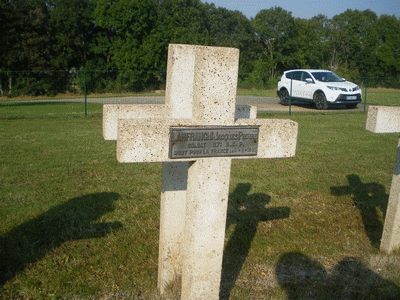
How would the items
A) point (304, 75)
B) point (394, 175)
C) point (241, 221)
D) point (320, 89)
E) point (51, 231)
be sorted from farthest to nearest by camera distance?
point (304, 75) < point (320, 89) < point (241, 221) < point (51, 231) < point (394, 175)

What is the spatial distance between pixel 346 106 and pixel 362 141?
31.2 ft

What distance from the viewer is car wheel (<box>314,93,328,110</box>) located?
61.4 ft

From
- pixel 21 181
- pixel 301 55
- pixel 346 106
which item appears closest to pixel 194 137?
pixel 21 181

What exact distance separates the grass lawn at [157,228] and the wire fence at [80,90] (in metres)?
10.4

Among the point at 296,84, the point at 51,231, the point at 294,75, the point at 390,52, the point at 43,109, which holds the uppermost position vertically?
the point at 390,52

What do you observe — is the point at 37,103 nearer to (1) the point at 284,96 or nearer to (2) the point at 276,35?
(1) the point at 284,96

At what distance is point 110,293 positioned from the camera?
3.44 m

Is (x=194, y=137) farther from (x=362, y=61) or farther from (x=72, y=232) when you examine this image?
(x=362, y=61)

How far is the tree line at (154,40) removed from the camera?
81.6 ft

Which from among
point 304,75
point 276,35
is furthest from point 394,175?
point 276,35

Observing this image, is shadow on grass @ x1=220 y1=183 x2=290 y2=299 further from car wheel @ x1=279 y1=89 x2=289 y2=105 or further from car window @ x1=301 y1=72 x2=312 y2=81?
car wheel @ x1=279 y1=89 x2=289 y2=105

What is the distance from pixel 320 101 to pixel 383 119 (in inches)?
619

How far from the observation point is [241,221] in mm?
5062

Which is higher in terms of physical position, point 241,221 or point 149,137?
point 149,137
